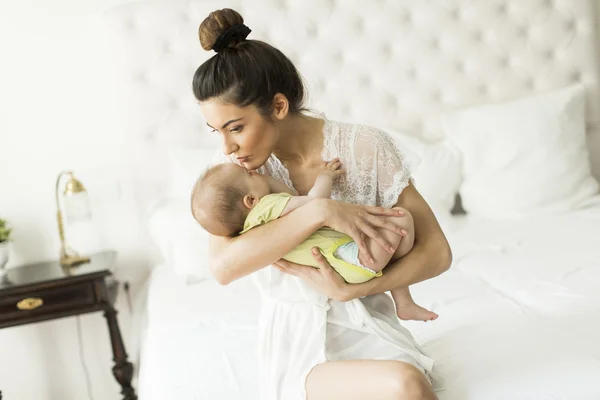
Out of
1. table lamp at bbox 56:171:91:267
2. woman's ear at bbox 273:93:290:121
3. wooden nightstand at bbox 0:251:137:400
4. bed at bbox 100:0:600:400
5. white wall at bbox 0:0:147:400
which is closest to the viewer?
woman's ear at bbox 273:93:290:121

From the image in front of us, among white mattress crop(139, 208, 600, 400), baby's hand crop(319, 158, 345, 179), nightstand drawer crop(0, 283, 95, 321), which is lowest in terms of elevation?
white mattress crop(139, 208, 600, 400)

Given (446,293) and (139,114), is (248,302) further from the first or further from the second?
(139,114)

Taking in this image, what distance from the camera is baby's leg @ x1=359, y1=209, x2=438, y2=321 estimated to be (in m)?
1.28

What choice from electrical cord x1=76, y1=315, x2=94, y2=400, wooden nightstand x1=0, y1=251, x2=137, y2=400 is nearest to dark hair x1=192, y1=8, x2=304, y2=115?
wooden nightstand x1=0, y1=251, x2=137, y2=400

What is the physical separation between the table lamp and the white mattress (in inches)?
13.7

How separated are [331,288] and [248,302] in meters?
0.85

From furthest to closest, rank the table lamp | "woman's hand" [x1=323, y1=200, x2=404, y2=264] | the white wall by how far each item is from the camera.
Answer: the white wall
the table lamp
"woman's hand" [x1=323, y1=200, x2=404, y2=264]

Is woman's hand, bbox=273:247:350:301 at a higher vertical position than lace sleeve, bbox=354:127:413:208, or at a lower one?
lower

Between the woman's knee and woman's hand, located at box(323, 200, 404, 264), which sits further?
woman's hand, located at box(323, 200, 404, 264)

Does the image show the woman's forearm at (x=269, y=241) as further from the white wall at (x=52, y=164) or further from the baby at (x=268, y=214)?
the white wall at (x=52, y=164)

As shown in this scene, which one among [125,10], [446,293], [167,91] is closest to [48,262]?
[167,91]

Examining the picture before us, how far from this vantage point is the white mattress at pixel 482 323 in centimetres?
132

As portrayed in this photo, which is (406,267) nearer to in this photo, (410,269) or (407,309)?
(410,269)

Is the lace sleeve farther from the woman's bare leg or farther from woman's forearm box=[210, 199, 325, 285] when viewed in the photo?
the woman's bare leg
